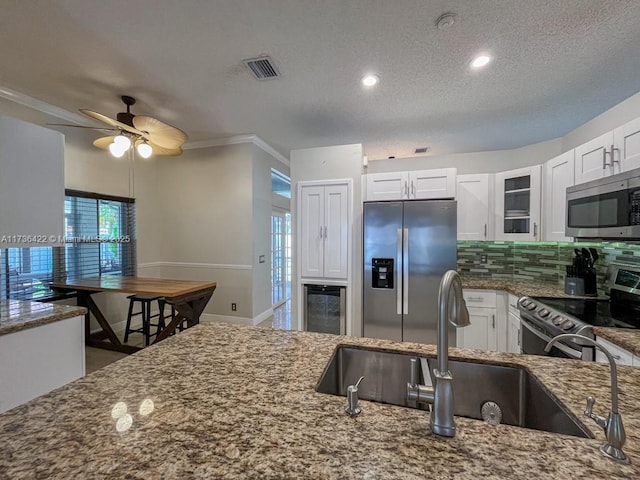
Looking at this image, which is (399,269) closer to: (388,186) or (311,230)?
(388,186)

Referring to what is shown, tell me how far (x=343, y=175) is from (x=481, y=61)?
1640 millimetres

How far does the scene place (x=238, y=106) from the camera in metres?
3.02

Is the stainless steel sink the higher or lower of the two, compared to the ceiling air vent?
lower

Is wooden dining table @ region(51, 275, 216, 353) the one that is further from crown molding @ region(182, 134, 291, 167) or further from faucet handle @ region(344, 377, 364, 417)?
faucet handle @ region(344, 377, 364, 417)

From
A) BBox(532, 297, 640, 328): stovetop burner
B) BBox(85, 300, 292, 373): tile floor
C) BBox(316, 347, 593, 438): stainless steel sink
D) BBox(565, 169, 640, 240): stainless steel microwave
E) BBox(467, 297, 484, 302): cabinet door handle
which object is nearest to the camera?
BBox(316, 347, 593, 438): stainless steel sink

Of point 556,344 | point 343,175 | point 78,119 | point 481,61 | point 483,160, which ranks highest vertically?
point 78,119

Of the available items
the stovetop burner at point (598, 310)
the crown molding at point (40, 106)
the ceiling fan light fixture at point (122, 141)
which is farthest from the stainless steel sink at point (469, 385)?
the crown molding at point (40, 106)

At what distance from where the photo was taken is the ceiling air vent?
7.18 feet

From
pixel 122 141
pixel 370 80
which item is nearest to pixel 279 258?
pixel 122 141

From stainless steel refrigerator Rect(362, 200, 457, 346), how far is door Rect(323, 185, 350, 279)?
276 mm

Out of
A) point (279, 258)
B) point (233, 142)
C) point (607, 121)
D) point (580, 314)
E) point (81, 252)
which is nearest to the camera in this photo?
point (580, 314)

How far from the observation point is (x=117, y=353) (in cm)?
338

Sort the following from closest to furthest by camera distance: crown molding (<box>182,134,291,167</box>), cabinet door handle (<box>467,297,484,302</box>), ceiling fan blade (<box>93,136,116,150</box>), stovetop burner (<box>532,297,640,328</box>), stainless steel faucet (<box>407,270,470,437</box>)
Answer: stainless steel faucet (<box>407,270,470,437</box>)
stovetop burner (<box>532,297,640,328</box>)
ceiling fan blade (<box>93,136,116,150</box>)
cabinet door handle (<box>467,297,484,302</box>)
crown molding (<box>182,134,291,167</box>)

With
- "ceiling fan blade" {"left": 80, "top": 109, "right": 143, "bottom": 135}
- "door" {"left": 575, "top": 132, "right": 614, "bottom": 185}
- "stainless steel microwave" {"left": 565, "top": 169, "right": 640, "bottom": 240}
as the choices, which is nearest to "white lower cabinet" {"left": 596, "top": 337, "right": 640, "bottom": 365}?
"stainless steel microwave" {"left": 565, "top": 169, "right": 640, "bottom": 240}
